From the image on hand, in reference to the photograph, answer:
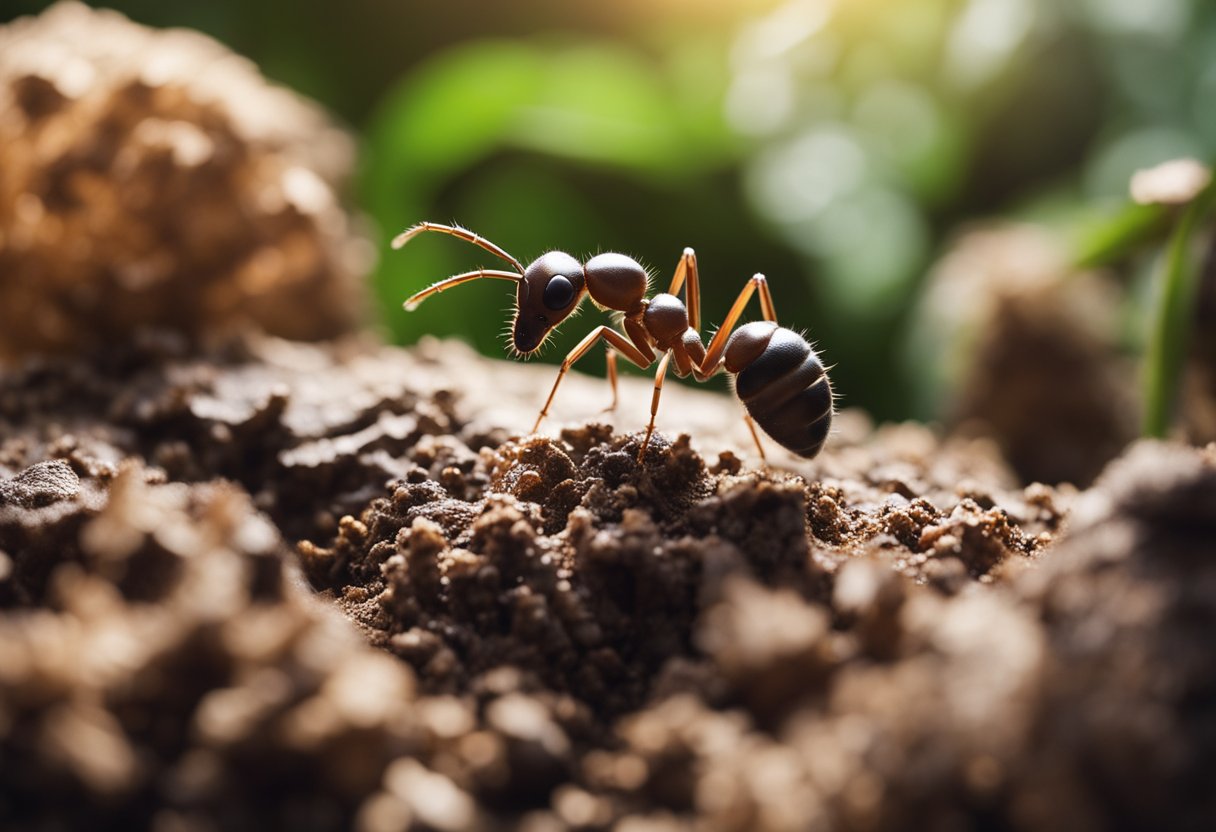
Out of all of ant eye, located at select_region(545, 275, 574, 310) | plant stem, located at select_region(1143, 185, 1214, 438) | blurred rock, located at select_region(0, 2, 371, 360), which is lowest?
blurred rock, located at select_region(0, 2, 371, 360)

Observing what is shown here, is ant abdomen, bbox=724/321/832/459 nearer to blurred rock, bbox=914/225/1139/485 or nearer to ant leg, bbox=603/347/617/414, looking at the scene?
ant leg, bbox=603/347/617/414

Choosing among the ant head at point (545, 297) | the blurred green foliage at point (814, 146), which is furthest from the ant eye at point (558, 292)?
the blurred green foliage at point (814, 146)

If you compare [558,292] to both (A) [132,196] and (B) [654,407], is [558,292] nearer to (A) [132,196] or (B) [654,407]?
(B) [654,407]

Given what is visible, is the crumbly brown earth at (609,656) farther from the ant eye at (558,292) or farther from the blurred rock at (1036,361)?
the blurred rock at (1036,361)

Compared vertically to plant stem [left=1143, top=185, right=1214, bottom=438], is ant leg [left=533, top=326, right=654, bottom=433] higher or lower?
lower

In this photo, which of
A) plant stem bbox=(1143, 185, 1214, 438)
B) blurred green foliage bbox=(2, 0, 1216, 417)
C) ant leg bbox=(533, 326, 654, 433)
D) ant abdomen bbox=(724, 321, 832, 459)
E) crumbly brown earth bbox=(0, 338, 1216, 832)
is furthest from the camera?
blurred green foliage bbox=(2, 0, 1216, 417)

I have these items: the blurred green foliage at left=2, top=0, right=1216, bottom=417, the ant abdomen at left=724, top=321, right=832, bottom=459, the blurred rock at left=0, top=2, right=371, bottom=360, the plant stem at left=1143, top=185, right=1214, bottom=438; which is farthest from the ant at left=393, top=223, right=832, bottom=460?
the blurred green foliage at left=2, top=0, right=1216, bottom=417

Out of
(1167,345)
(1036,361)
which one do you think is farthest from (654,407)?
(1036,361)
